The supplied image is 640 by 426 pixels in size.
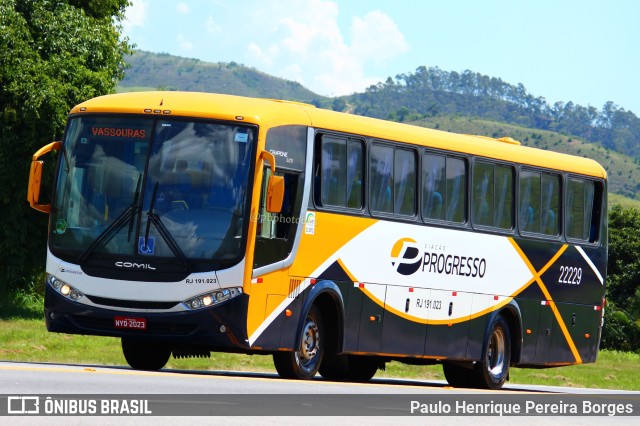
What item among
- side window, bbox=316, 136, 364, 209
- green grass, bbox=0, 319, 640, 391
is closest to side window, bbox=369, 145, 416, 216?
side window, bbox=316, 136, 364, 209

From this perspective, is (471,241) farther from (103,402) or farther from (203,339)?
(103,402)

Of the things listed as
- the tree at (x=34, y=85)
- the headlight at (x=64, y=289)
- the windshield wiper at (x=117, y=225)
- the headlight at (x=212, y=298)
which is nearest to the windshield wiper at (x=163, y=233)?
the windshield wiper at (x=117, y=225)

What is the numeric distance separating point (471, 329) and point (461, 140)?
289 centimetres

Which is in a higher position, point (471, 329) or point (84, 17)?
point (84, 17)

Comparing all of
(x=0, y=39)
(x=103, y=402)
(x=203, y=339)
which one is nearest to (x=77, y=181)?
(x=203, y=339)

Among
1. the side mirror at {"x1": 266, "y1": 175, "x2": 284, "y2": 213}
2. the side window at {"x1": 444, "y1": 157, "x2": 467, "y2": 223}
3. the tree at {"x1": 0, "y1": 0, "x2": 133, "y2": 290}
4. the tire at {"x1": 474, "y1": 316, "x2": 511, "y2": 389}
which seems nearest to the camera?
the side mirror at {"x1": 266, "y1": 175, "x2": 284, "y2": 213}

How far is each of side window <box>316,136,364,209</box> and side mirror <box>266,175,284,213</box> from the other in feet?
5.07

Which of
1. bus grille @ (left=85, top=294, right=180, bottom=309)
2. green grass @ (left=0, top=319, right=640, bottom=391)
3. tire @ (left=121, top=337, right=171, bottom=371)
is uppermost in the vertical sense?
bus grille @ (left=85, top=294, right=180, bottom=309)

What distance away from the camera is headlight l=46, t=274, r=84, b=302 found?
18.0m

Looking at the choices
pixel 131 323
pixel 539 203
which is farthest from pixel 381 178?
pixel 539 203

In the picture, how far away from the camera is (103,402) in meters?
12.2

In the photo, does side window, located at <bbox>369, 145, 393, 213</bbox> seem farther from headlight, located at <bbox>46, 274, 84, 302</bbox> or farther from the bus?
headlight, located at <bbox>46, 274, 84, 302</bbox>

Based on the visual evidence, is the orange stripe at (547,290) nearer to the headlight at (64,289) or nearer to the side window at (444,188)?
the side window at (444,188)

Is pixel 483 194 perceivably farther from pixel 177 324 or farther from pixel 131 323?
pixel 131 323
